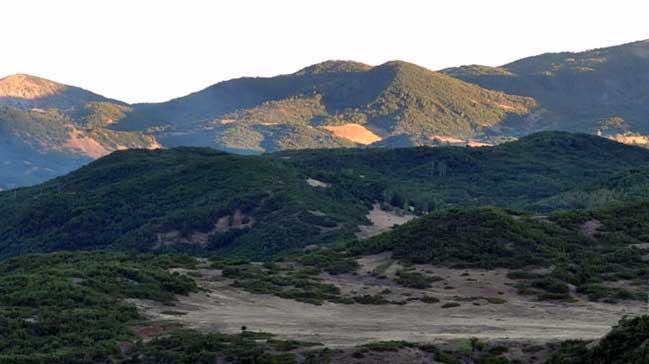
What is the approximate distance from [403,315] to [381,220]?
96597 millimetres

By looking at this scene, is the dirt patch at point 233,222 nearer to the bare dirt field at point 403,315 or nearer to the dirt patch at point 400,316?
the bare dirt field at point 403,315

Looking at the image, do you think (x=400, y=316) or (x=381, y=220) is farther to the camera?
(x=381, y=220)

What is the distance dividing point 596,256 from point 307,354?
5253 centimetres

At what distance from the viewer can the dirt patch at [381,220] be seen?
500ft

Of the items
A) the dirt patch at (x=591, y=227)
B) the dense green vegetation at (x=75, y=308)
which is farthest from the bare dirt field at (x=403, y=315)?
the dirt patch at (x=591, y=227)

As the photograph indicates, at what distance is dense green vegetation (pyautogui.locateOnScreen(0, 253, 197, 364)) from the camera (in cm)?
5705

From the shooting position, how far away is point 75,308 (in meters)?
68.0

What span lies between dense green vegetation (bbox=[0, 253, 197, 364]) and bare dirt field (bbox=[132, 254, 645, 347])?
2502 millimetres

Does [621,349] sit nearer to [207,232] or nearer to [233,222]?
[207,232]

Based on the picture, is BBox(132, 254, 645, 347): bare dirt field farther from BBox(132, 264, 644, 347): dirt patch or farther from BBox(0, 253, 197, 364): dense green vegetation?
BBox(0, 253, 197, 364): dense green vegetation

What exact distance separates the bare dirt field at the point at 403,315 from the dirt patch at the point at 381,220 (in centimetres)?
6306

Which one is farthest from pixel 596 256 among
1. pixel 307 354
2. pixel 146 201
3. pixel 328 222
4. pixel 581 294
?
pixel 146 201

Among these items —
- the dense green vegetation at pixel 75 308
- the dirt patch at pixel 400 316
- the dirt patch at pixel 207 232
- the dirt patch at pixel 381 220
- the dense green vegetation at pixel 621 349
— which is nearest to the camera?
the dense green vegetation at pixel 621 349

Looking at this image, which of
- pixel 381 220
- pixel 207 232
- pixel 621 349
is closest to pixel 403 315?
pixel 621 349
